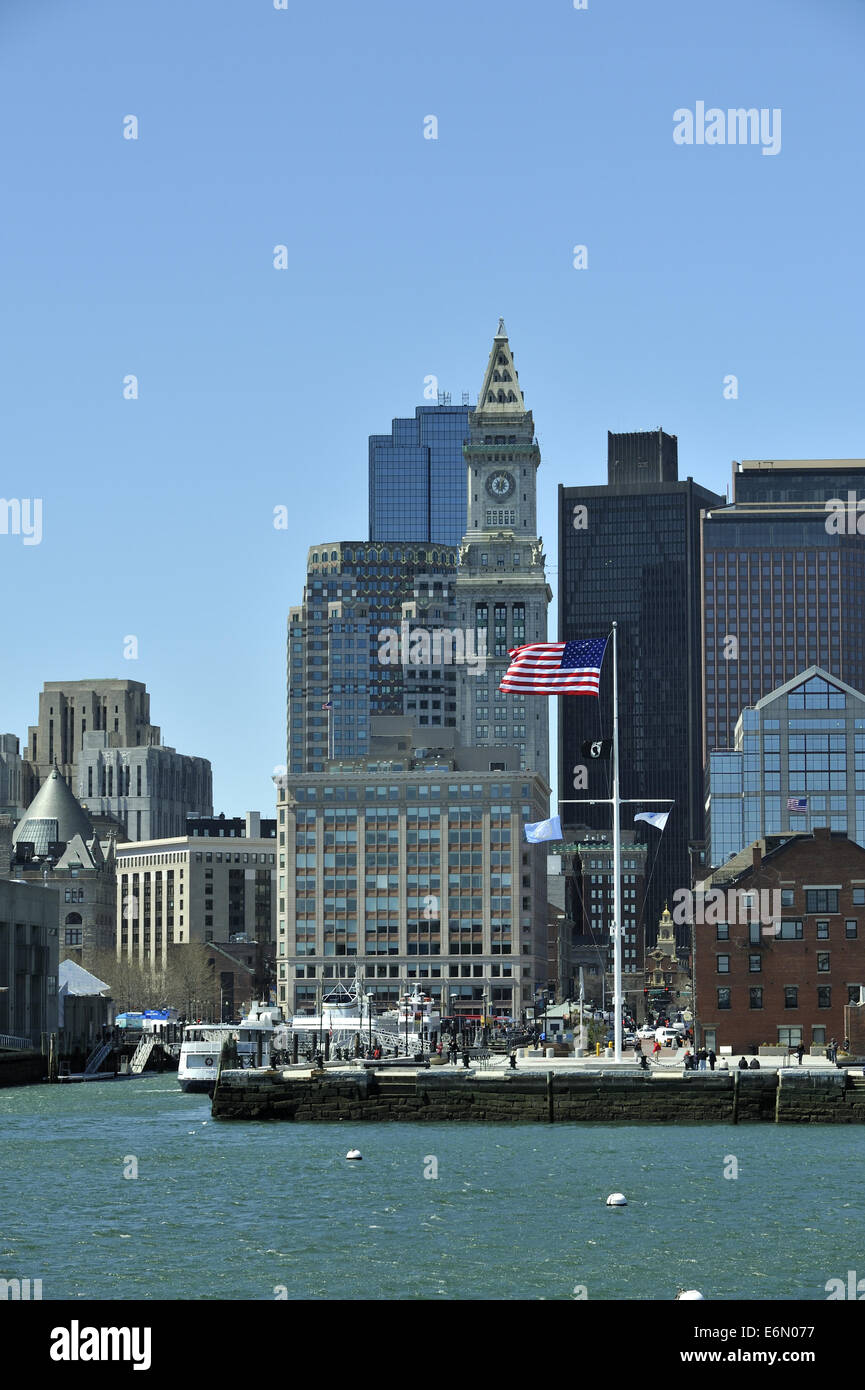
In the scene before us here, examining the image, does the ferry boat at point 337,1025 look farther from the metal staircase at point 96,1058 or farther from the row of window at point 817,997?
the row of window at point 817,997

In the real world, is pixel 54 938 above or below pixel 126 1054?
above

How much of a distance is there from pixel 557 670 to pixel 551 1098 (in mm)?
17594

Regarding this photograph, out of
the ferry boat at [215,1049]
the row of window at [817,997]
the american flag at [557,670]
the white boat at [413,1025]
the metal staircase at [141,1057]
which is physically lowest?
the metal staircase at [141,1057]

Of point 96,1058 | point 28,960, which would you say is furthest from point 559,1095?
point 28,960

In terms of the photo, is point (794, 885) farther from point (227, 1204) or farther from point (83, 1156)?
point (227, 1204)

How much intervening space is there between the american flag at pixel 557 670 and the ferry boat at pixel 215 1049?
39.0 metres

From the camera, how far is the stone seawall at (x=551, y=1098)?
78.3 metres

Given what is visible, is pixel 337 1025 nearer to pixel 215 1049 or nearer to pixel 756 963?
pixel 215 1049

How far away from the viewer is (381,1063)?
9338cm

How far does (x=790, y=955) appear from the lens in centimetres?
10969

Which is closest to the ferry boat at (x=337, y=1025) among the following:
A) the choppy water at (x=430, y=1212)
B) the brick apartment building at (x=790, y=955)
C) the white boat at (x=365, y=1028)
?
the white boat at (x=365, y=1028)
